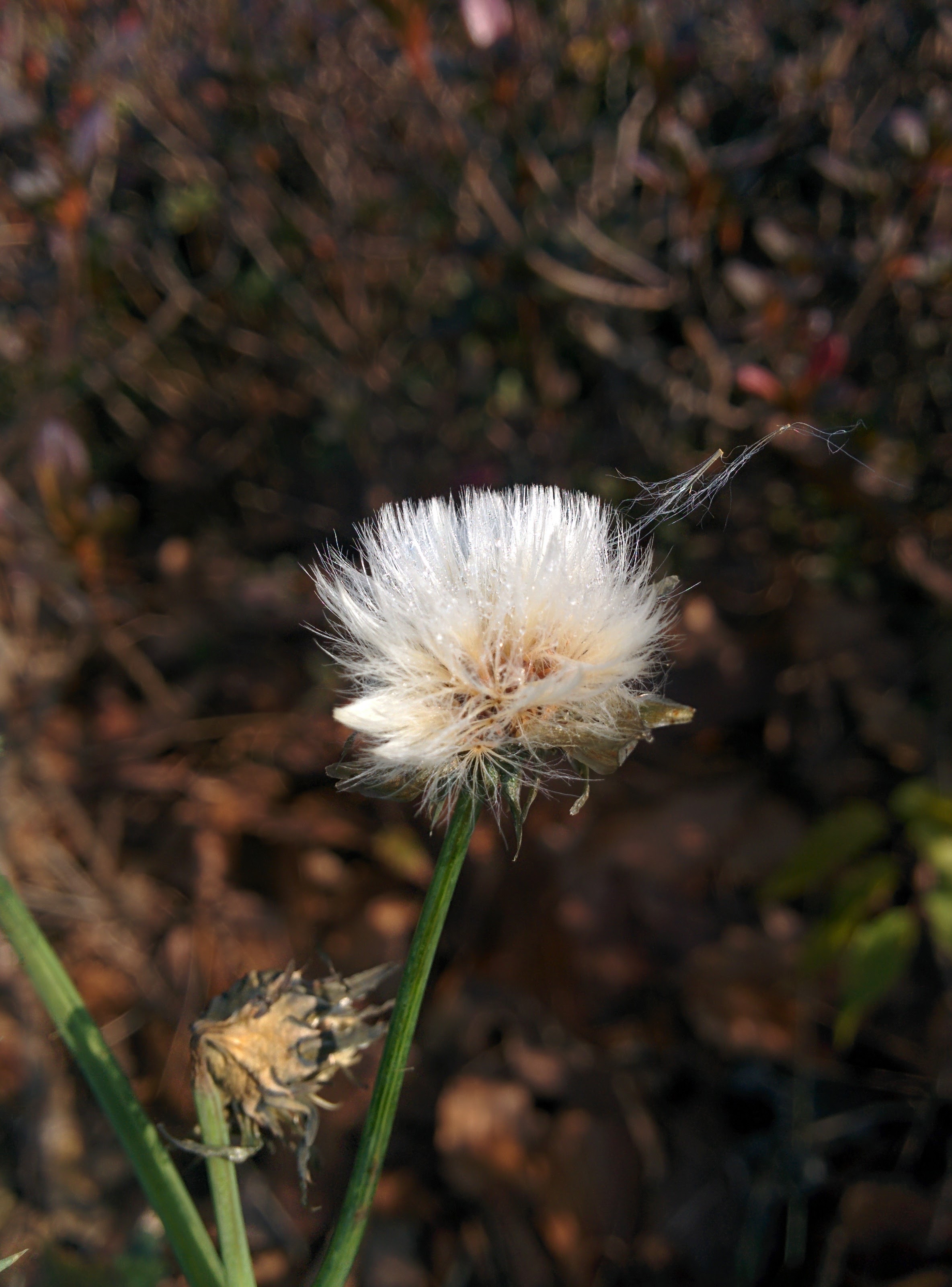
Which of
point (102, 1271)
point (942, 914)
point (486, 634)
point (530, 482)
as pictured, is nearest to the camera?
point (486, 634)

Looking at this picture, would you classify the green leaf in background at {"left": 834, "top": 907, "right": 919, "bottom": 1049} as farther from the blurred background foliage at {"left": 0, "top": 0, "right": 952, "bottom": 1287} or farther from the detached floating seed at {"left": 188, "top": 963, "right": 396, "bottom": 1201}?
the detached floating seed at {"left": 188, "top": 963, "right": 396, "bottom": 1201}

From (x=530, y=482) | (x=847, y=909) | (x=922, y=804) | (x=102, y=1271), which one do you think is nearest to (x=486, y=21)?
(x=530, y=482)

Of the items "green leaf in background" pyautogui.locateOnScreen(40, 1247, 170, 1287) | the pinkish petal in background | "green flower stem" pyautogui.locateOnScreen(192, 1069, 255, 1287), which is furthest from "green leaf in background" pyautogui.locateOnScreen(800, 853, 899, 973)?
the pinkish petal in background

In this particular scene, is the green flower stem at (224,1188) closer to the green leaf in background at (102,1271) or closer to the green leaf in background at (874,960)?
the green leaf in background at (102,1271)

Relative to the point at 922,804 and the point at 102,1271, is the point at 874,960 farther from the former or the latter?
the point at 102,1271

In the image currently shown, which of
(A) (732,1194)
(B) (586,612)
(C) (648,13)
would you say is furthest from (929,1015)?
(C) (648,13)

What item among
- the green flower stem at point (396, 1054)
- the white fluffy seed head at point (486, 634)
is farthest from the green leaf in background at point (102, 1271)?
Answer: the white fluffy seed head at point (486, 634)

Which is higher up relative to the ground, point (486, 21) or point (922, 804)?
point (486, 21)

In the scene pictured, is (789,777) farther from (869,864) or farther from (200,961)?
(200,961)
